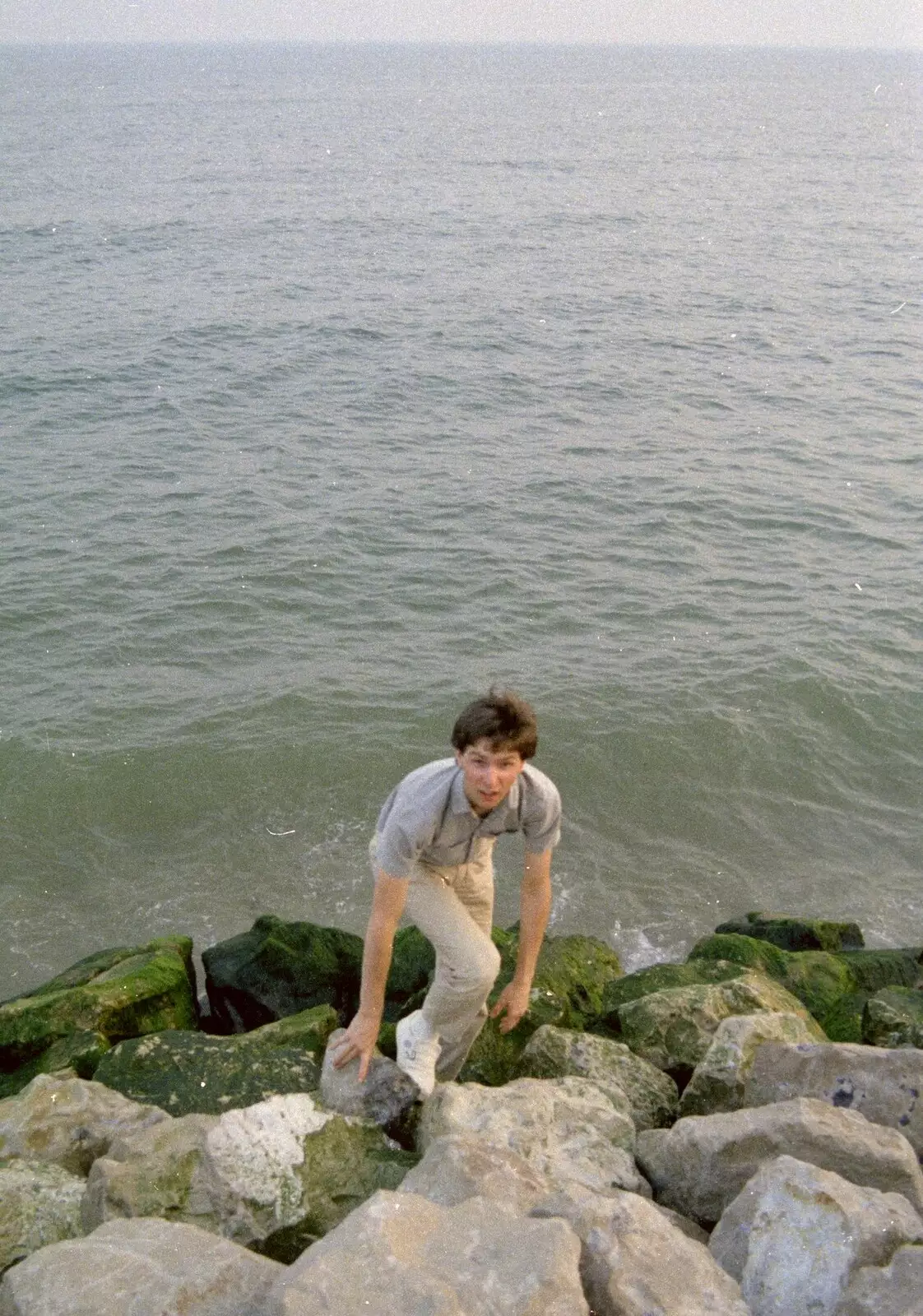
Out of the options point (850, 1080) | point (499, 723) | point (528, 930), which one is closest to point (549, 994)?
point (528, 930)

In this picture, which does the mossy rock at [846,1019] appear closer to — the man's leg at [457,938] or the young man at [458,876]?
the young man at [458,876]

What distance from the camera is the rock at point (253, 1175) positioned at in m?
4.82

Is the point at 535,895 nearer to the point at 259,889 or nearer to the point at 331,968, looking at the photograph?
the point at 331,968

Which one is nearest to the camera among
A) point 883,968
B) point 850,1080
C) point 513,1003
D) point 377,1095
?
point 850,1080

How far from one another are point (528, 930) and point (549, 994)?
4.65ft

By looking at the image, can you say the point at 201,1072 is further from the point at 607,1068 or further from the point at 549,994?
the point at 549,994

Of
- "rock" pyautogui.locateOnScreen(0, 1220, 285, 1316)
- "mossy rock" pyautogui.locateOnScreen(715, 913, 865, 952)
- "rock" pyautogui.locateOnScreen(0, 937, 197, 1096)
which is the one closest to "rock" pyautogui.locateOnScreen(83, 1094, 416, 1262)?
"rock" pyautogui.locateOnScreen(0, 1220, 285, 1316)

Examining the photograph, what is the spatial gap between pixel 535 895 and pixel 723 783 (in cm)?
688

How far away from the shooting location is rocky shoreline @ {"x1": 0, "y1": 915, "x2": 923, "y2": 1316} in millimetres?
3914

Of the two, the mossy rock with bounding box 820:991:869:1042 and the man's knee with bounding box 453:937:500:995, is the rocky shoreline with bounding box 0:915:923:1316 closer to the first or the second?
the mossy rock with bounding box 820:991:869:1042

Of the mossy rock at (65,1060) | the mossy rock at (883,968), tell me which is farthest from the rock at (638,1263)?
the mossy rock at (883,968)

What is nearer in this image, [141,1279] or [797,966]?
[141,1279]

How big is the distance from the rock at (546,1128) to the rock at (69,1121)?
4.09ft

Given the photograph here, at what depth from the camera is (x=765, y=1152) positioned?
4.88 meters
